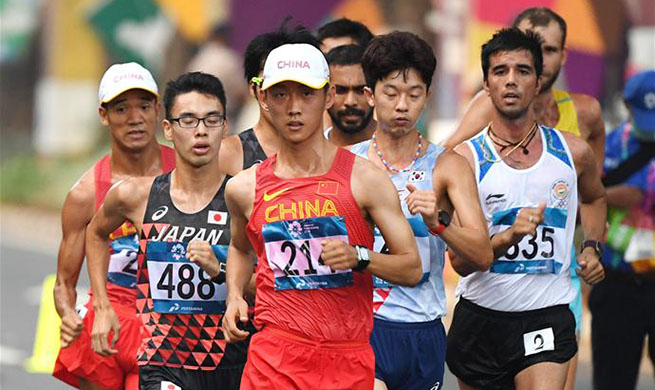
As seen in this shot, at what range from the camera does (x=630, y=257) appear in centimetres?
998

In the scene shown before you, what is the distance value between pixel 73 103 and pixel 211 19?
12.4 ft

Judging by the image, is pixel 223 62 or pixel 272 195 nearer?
pixel 272 195

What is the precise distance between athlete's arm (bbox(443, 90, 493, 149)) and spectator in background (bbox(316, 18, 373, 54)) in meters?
0.99

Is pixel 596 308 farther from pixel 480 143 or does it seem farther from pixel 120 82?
pixel 120 82

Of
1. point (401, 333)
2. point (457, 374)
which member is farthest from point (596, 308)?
point (401, 333)

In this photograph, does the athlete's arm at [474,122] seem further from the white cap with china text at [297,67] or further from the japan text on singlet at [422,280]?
the white cap with china text at [297,67]

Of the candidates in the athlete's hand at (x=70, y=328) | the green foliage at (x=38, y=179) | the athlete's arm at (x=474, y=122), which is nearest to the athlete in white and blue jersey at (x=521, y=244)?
the athlete's arm at (x=474, y=122)

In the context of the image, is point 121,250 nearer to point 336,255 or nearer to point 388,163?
point 388,163

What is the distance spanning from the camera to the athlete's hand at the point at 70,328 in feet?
27.5

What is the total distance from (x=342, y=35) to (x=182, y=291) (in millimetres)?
2708

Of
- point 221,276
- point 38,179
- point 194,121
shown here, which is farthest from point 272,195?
point 38,179

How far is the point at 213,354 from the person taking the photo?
309 inches

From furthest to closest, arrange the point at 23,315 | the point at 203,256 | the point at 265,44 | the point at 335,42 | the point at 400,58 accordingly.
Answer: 1. the point at 23,315
2. the point at 335,42
3. the point at 265,44
4. the point at 400,58
5. the point at 203,256

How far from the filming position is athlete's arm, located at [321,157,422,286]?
6.73 m
